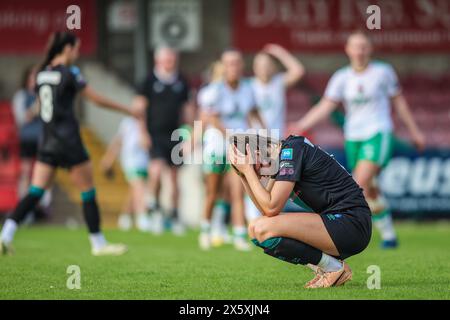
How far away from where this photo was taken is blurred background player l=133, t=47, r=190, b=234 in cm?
1653

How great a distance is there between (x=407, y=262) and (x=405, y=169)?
8.03 metres

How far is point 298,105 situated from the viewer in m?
19.5

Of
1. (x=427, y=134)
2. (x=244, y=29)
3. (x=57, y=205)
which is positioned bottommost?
(x=57, y=205)

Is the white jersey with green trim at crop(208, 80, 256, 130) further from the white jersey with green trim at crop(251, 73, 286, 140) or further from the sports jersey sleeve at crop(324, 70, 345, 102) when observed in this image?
the white jersey with green trim at crop(251, 73, 286, 140)

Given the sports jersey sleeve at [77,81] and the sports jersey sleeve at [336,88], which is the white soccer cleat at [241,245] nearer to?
the sports jersey sleeve at [336,88]

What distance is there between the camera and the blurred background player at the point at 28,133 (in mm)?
18297

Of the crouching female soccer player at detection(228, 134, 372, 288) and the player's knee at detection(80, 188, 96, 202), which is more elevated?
the crouching female soccer player at detection(228, 134, 372, 288)

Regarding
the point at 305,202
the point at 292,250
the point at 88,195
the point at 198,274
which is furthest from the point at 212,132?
the point at 292,250

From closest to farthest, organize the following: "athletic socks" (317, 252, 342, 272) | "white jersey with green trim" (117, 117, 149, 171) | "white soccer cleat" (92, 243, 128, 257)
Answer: "athletic socks" (317, 252, 342, 272) < "white soccer cleat" (92, 243, 128, 257) < "white jersey with green trim" (117, 117, 149, 171)

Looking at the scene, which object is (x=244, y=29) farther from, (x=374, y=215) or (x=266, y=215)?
(x=266, y=215)

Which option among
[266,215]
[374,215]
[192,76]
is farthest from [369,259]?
[192,76]

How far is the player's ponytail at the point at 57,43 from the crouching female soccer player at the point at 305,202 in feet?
12.3

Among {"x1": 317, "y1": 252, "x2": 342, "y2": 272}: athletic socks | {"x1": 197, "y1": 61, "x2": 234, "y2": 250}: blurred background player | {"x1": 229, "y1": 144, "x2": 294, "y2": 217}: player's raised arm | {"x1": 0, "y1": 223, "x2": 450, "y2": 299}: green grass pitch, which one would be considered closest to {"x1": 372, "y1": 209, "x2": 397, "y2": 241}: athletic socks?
{"x1": 0, "y1": 223, "x2": 450, "y2": 299}: green grass pitch

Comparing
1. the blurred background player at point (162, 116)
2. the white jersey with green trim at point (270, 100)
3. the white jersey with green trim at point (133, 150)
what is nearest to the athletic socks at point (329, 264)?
the white jersey with green trim at point (270, 100)
